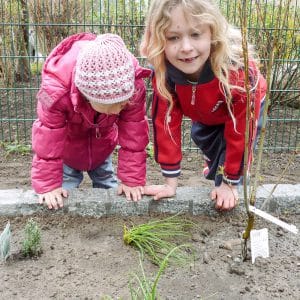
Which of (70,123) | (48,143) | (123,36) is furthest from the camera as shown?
(123,36)

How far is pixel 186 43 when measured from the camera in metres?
2.32

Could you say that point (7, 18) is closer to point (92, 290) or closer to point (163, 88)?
point (163, 88)

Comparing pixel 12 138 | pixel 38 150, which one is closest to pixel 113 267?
pixel 38 150

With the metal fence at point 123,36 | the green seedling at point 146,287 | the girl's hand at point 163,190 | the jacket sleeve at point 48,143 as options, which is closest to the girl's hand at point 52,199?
the jacket sleeve at point 48,143

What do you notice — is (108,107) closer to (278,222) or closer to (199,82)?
(199,82)

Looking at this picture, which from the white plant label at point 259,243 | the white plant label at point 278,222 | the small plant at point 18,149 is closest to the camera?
the white plant label at point 278,222

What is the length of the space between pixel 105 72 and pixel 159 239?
0.80 metres

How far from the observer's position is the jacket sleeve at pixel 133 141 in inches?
109

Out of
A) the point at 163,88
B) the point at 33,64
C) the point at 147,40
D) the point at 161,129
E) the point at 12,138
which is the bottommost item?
the point at 12,138

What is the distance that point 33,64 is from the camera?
670 centimetres

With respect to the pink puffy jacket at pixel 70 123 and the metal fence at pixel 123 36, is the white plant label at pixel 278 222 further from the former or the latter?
the metal fence at pixel 123 36

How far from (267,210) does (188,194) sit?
1.45 ft

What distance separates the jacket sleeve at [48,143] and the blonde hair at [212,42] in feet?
1.70

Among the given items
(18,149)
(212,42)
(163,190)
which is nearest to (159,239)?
(163,190)
